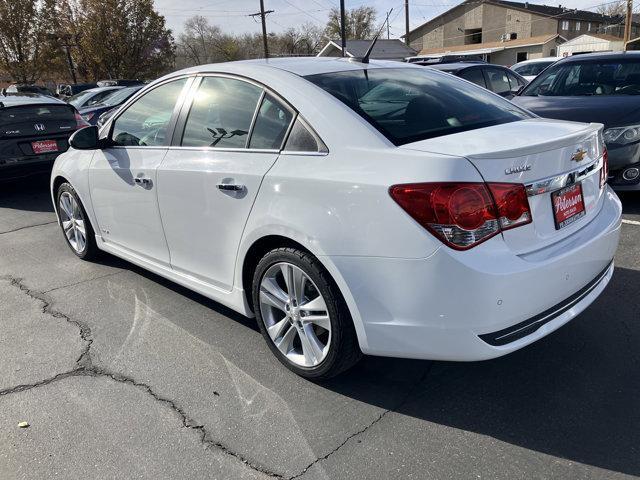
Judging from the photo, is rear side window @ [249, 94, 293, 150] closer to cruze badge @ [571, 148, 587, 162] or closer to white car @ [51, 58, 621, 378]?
white car @ [51, 58, 621, 378]

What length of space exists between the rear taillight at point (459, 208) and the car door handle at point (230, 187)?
3.23 feet

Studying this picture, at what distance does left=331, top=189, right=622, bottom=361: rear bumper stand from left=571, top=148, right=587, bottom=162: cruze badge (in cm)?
35

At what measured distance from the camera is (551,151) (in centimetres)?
229

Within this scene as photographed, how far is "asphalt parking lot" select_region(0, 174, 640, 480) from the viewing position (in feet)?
7.25

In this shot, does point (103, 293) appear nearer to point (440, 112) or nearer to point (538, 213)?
point (440, 112)

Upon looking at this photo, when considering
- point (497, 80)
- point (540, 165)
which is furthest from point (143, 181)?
point (497, 80)

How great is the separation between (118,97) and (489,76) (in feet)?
29.0

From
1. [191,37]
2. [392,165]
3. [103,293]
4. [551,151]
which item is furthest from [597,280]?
[191,37]

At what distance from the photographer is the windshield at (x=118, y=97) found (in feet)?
41.4

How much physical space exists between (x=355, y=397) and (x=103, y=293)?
2369 mm

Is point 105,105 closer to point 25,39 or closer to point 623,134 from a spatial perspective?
point 623,134

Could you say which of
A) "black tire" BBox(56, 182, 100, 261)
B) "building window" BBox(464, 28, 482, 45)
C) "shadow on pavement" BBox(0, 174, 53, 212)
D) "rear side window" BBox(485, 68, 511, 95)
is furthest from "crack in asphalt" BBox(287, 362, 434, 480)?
"building window" BBox(464, 28, 482, 45)

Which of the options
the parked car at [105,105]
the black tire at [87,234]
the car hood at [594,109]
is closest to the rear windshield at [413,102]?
the car hood at [594,109]

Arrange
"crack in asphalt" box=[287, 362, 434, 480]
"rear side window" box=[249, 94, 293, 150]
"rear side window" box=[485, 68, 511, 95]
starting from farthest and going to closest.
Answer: "rear side window" box=[485, 68, 511, 95] → "rear side window" box=[249, 94, 293, 150] → "crack in asphalt" box=[287, 362, 434, 480]
